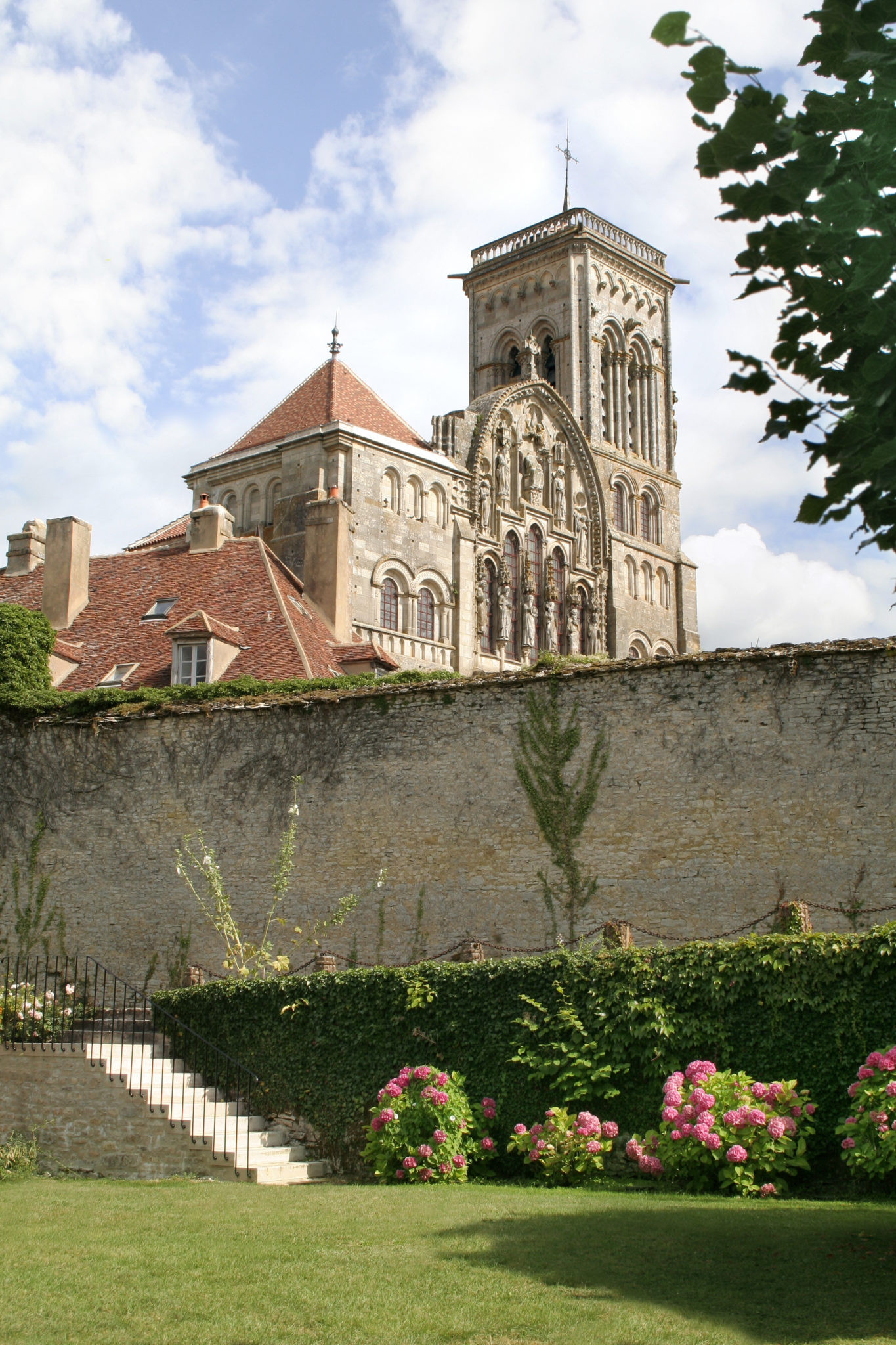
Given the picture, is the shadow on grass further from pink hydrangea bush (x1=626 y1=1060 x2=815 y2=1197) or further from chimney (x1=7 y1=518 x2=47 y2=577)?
Answer: chimney (x1=7 y1=518 x2=47 y2=577)

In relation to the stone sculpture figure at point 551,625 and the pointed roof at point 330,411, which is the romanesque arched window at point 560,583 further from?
the pointed roof at point 330,411

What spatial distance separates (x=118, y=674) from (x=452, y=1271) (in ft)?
57.4

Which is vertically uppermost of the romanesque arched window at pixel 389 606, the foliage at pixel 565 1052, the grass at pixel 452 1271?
the romanesque arched window at pixel 389 606

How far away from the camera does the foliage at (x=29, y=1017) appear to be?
577 inches

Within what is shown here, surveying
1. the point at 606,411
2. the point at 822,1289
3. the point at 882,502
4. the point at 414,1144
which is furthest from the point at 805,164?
the point at 606,411

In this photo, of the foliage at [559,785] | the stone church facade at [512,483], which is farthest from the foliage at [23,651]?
the foliage at [559,785]

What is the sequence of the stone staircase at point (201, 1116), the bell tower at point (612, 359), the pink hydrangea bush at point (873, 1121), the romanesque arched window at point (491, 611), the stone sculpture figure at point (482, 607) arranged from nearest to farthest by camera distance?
1. the pink hydrangea bush at point (873, 1121)
2. the stone staircase at point (201, 1116)
3. the stone sculpture figure at point (482, 607)
4. the romanesque arched window at point (491, 611)
5. the bell tower at point (612, 359)

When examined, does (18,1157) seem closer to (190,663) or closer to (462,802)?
(462,802)

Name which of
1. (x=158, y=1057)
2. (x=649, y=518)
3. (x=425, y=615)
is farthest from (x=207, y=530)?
(x=649, y=518)

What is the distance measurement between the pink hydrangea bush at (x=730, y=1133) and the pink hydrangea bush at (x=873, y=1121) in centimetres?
45

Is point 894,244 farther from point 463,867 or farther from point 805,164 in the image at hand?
point 463,867

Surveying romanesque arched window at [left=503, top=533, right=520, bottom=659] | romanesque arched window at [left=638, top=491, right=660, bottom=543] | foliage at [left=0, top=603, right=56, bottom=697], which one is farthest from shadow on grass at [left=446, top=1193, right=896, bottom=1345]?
romanesque arched window at [left=638, top=491, right=660, bottom=543]

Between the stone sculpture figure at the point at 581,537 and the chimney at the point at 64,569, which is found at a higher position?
the stone sculpture figure at the point at 581,537

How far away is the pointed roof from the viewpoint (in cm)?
3403
